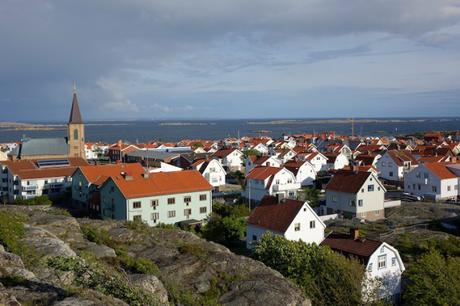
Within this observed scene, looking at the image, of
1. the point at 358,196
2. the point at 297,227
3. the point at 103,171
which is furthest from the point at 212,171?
the point at 297,227

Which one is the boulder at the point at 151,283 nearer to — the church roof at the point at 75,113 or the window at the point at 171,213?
the window at the point at 171,213

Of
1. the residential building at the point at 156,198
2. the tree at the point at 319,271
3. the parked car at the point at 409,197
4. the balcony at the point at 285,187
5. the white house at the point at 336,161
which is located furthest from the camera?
the white house at the point at 336,161

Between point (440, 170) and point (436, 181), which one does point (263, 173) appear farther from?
point (440, 170)

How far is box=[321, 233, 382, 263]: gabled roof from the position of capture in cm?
2250

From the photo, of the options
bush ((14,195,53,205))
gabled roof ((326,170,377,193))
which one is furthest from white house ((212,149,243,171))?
gabled roof ((326,170,377,193))

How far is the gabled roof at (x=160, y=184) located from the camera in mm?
36094

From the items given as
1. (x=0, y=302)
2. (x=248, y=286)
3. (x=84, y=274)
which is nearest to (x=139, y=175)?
(x=248, y=286)

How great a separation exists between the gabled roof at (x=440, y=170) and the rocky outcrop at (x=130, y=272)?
101ft

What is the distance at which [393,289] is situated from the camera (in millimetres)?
22953

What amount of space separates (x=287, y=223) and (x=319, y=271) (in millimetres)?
9655

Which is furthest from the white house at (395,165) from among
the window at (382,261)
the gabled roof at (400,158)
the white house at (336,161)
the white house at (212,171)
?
the window at (382,261)

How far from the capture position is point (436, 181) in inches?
1797

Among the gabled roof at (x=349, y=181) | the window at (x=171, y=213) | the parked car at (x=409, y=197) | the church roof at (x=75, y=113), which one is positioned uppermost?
the church roof at (x=75, y=113)

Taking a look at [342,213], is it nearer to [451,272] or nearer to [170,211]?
[170,211]
